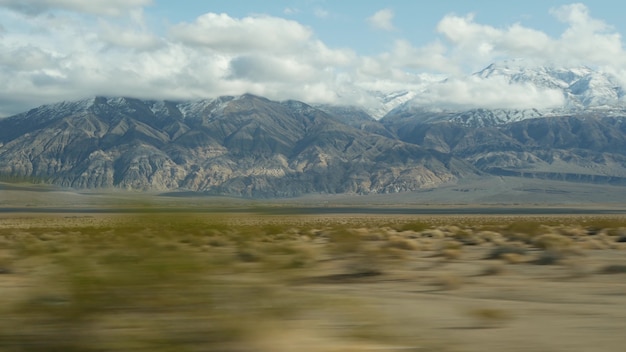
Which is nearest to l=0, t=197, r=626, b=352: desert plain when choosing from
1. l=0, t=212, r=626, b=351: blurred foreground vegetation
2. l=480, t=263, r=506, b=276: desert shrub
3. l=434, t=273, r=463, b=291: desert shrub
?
l=0, t=212, r=626, b=351: blurred foreground vegetation

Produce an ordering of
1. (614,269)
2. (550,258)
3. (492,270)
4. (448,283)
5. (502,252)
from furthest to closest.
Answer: (502,252), (550,258), (614,269), (492,270), (448,283)

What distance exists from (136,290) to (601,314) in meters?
6.96

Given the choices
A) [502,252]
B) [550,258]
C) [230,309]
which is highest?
[230,309]

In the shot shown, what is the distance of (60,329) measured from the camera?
812 cm

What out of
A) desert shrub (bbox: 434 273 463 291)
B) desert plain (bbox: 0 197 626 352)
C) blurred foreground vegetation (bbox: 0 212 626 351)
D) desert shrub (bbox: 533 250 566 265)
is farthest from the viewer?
desert shrub (bbox: 533 250 566 265)

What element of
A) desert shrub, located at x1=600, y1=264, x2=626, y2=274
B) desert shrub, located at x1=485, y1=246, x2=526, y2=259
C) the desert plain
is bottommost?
desert shrub, located at x1=485, y1=246, x2=526, y2=259

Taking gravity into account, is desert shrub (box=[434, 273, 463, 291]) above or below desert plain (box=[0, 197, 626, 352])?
below

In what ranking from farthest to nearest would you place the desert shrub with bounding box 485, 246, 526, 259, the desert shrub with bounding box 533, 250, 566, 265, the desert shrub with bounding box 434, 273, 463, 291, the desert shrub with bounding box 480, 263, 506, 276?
the desert shrub with bounding box 485, 246, 526, 259 < the desert shrub with bounding box 533, 250, 566, 265 < the desert shrub with bounding box 480, 263, 506, 276 < the desert shrub with bounding box 434, 273, 463, 291

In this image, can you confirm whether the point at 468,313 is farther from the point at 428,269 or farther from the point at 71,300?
the point at 428,269

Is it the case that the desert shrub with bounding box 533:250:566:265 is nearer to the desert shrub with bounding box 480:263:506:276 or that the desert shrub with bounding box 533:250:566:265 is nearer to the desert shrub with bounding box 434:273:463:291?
the desert shrub with bounding box 480:263:506:276

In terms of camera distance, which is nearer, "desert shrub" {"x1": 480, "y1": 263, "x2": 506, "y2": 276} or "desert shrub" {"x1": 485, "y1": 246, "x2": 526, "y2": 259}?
"desert shrub" {"x1": 480, "y1": 263, "x2": 506, "y2": 276}

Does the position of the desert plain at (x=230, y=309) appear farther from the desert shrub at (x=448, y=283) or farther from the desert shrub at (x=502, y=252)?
the desert shrub at (x=502, y=252)

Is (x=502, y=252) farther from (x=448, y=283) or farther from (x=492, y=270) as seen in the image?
(x=448, y=283)

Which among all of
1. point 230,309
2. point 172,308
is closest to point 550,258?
point 230,309
